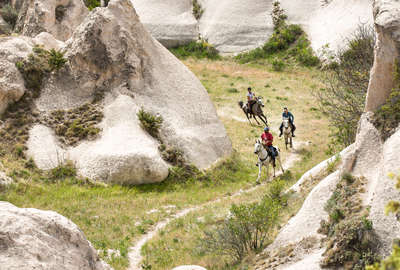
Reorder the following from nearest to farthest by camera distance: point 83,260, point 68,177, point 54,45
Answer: point 83,260 → point 68,177 → point 54,45

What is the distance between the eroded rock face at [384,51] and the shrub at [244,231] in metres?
4.24

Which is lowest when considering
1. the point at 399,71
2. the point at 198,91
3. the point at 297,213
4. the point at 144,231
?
the point at 144,231

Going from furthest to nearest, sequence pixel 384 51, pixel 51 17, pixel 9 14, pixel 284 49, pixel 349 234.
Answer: pixel 284 49, pixel 9 14, pixel 51 17, pixel 384 51, pixel 349 234

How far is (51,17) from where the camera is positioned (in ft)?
121

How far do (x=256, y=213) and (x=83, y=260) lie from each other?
5322 mm

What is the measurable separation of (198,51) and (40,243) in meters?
48.4

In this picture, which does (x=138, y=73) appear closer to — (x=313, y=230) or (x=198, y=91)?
(x=198, y=91)

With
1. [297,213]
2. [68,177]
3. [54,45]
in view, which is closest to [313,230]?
[297,213]

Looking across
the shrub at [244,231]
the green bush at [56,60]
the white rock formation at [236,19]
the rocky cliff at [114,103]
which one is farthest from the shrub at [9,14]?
the shrub at [244,231]

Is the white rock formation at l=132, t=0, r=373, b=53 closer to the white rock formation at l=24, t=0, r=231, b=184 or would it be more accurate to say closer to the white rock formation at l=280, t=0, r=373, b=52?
the white rock formation at l=280, t=0, r=373, b=52

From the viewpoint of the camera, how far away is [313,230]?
12039 millimetres

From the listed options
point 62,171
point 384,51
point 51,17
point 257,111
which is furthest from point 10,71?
point 257,111

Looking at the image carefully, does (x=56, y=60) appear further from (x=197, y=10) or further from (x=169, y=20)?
(x=197, y=10)

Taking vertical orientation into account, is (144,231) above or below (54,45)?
below
